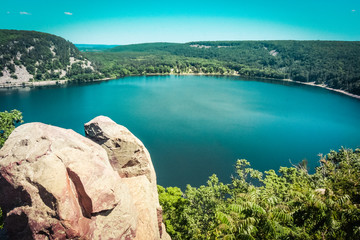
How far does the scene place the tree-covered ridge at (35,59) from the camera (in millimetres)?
142425

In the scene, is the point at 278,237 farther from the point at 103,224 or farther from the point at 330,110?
the point at 330,110

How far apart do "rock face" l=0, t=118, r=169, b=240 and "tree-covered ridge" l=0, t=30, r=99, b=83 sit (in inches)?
6321

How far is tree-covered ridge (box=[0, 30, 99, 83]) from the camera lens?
467 ft

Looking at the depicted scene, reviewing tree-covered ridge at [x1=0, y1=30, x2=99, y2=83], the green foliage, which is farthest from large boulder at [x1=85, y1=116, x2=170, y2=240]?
tree-covered ridge at [x1=0, y1=30, x2=99, y2=83]

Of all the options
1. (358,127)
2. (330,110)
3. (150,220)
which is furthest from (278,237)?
(330,110)

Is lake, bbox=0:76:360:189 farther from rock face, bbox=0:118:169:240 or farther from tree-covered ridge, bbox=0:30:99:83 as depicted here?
tree-covered ridge, bbox=0:30:99:83

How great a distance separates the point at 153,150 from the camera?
5166cm

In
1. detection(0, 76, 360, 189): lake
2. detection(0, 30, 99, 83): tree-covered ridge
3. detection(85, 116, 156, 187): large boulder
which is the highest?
detection(0, 30, 99, 83): tree-covered ridge

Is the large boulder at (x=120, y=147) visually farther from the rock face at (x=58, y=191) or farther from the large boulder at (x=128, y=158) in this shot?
the rock face at (x=58, y=191)

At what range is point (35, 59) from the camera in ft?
536

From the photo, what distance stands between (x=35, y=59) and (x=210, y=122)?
16214 cm

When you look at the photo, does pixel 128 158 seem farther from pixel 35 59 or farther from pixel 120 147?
pixel 35 59

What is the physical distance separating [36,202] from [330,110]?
110m

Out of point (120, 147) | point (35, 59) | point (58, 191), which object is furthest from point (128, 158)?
point (35, 59)
